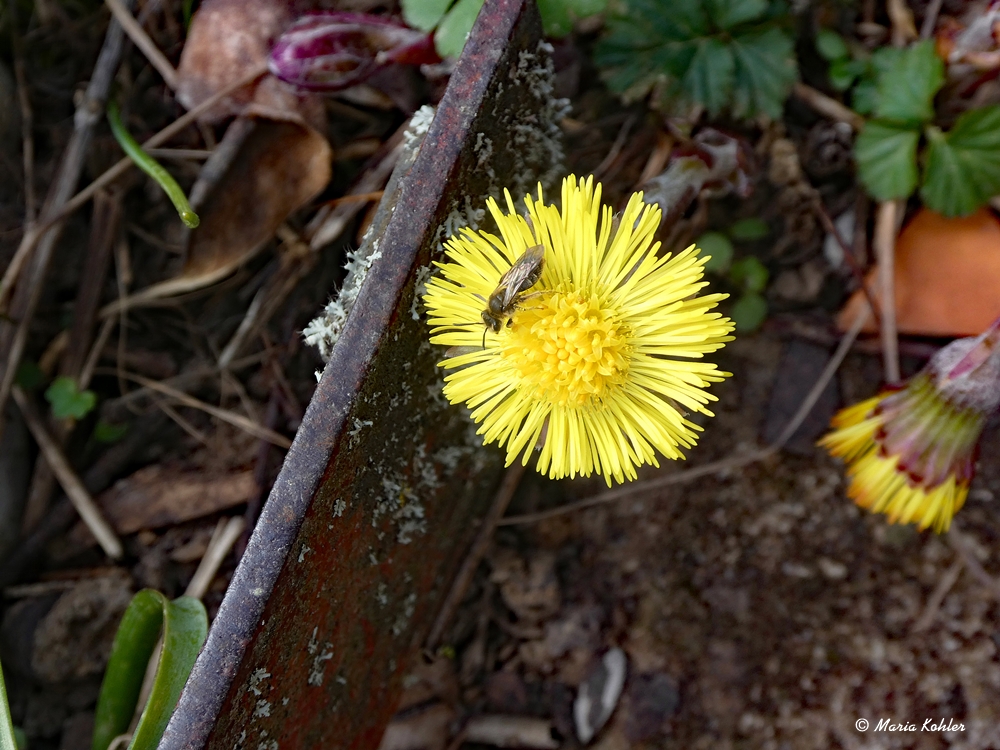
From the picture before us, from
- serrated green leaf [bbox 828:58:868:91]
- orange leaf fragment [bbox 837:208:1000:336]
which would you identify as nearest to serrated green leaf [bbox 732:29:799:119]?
serrated green leaf [bbox 828:58:868:91]

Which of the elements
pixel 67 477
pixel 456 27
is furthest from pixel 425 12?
pixel 67 477

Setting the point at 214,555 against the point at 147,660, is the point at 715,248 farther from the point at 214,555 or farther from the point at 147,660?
the point at 147,660

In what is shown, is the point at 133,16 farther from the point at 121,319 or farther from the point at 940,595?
the point at 940,595

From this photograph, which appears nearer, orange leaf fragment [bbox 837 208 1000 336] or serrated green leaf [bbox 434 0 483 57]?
serrated green leaf [bbox 434 0 483 57]

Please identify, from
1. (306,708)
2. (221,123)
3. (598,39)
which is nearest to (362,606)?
(306,708)

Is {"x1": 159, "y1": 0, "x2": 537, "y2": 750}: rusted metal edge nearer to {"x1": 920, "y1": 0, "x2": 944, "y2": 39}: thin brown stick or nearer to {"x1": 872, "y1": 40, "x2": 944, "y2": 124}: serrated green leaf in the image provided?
{"x1": 872, "y1": 40, "x2": 944, "y2": 124}: serrated green leaf

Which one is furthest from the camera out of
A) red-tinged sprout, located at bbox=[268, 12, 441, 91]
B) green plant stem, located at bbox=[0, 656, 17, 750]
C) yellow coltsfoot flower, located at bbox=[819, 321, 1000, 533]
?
red-tinged sprout, located at bbox=[268, 12, 441, 91]
